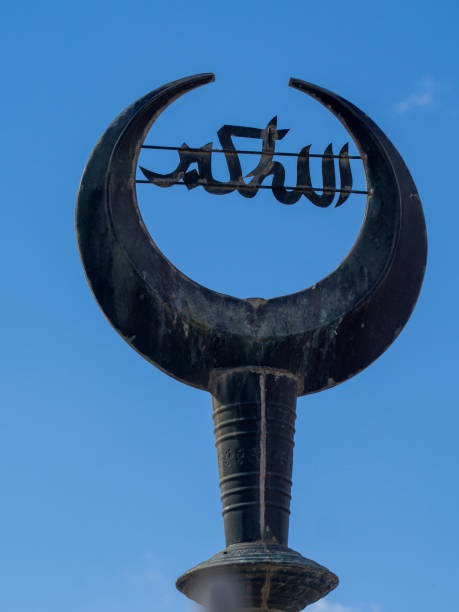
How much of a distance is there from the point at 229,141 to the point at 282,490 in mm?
3717

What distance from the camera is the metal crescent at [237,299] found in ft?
40.2

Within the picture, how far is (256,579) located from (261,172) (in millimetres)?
4299

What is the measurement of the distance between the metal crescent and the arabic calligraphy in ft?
1.17

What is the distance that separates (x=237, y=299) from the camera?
12.5 m

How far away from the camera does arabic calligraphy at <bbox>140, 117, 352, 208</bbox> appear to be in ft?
42.0

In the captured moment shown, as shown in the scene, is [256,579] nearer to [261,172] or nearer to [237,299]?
[237,299]

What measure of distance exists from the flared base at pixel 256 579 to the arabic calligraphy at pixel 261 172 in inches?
148

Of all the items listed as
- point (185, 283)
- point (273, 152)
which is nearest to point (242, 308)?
point (185, 283)

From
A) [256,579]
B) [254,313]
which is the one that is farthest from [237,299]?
[256,579]

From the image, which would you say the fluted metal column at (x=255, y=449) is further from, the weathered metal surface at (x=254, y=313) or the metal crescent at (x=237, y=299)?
the metal crescent at (x=237, y=299)

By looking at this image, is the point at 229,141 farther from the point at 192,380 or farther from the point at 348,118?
the point at 192,380

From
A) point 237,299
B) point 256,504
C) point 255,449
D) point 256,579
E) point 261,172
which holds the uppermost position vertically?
point 261,172

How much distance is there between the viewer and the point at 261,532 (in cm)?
1136

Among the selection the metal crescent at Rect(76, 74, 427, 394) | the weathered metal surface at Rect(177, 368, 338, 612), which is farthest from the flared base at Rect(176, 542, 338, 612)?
the metal crescent at Rect(76, 74, 427, 394)
